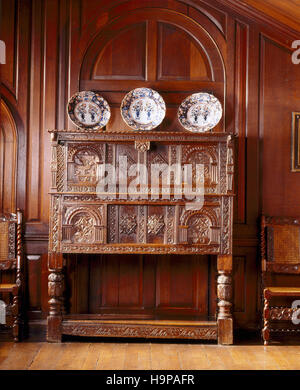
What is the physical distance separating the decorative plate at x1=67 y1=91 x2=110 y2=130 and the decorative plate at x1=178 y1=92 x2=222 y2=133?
0.72 meters

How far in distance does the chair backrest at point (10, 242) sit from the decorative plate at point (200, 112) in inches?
71.0

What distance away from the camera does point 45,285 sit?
445 cm

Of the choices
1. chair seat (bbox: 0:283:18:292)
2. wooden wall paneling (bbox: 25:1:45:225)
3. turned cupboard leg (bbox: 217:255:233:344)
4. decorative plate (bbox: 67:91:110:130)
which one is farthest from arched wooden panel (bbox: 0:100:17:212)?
turned cupboard leg (bbox: 217:255:233:344)

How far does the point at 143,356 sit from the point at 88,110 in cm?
223

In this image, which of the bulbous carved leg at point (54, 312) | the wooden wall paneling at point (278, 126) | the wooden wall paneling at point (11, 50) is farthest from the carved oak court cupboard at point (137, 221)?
the wooden wall paneling at point (11, 50)

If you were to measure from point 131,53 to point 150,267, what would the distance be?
206 cm

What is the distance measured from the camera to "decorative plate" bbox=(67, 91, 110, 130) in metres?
4.30

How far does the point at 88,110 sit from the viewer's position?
14.2 ft

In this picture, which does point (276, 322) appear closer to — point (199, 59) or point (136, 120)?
point (136, 120)

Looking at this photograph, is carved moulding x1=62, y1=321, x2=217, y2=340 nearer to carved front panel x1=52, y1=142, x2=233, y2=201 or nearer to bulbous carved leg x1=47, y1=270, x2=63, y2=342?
bulbous carved leg x1=47, y1=270, x2=63, y2=342

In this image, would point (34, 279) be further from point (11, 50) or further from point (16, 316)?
point (11, 50)

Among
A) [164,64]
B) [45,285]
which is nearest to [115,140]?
[164,64]

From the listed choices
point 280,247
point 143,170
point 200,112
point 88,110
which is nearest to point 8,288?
point 143,170

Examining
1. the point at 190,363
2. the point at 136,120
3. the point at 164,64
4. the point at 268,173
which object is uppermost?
the point at 164,64
